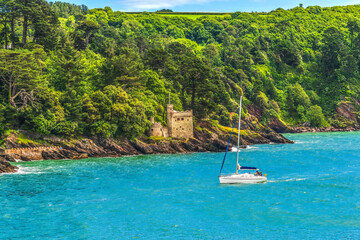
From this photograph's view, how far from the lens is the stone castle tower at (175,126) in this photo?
100875 mm

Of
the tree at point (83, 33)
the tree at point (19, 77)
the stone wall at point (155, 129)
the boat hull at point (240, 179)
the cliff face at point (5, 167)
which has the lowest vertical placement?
the boat hull at point (240, 179)

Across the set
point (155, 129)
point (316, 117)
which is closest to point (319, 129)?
point (316, 117)

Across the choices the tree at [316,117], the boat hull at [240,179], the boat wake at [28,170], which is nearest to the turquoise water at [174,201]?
the boat wake at [28,170]

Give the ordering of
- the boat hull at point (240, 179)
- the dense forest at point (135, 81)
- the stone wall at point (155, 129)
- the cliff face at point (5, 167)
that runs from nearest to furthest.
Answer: the boat hull at point (240, 179)
the cliff face at point (5, 167)
the dense forest at point (135, 81)
the stone wall at point (155, 129)

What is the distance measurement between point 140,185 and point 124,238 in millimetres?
22074

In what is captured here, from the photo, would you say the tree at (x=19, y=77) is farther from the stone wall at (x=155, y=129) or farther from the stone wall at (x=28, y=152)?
the stone wall at (x=155, y=129)

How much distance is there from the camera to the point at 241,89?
165000mm

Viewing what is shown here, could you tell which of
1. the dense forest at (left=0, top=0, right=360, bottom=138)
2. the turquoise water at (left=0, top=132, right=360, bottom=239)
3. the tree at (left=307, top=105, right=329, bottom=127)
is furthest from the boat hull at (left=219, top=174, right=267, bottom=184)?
the tree at (left=307, top=105, right=329, bottom=127)

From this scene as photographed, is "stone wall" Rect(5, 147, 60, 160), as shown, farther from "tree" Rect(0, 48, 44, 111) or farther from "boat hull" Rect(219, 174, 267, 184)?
"boat hull" Rect(219, 174, 267, 184)

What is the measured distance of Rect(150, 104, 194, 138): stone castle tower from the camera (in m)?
101

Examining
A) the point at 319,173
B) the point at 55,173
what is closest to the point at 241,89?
the point at 319,173

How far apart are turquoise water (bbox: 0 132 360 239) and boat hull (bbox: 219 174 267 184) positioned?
4.76 feet

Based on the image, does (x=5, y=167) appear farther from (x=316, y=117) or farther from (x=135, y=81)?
(x=316, y=117)

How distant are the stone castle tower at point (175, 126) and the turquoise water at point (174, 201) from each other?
19.9m
